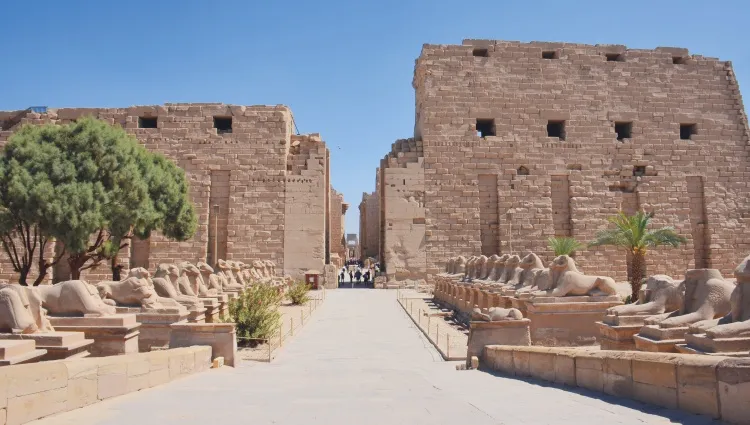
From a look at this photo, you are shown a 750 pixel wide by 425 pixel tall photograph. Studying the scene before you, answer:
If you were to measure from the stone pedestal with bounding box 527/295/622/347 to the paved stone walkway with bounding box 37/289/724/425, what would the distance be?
216 centimetres

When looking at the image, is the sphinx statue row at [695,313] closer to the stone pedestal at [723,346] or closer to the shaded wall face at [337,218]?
the stone pedestal at [723,346]

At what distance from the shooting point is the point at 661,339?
6.02m

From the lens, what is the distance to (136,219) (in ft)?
59.4

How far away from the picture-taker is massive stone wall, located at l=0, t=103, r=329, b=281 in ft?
76.6

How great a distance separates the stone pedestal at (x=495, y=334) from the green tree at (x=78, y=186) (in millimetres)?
13087

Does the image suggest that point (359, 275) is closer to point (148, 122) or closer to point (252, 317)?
point (148, 122)

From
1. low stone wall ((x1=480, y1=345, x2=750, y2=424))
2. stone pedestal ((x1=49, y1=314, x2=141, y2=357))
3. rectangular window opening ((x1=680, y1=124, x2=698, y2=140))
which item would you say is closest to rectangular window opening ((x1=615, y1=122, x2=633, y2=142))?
rectangular window opening ((x1=680, y1=124, x2=698, y2=140))

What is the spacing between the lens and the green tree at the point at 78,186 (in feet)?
53.8

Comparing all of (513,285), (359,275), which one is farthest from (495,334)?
(359,275)

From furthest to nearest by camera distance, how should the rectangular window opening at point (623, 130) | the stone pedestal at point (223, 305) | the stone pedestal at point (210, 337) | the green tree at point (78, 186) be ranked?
1. the rectangular window opening at point (623, 130)
2. the green tree at point (78, 186)
3. the stone pedestal at point (223, 305)
4. the stone pedestal at point (210, 337)

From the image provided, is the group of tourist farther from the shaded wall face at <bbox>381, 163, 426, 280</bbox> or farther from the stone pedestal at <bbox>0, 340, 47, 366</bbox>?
the stone pedestal at <bbox>0, 340, 47, 366</bbox>

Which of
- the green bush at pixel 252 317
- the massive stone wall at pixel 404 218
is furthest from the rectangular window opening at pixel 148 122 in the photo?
the green bush at pixel 252 317

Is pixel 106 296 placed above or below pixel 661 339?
above

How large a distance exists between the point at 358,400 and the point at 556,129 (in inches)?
895
